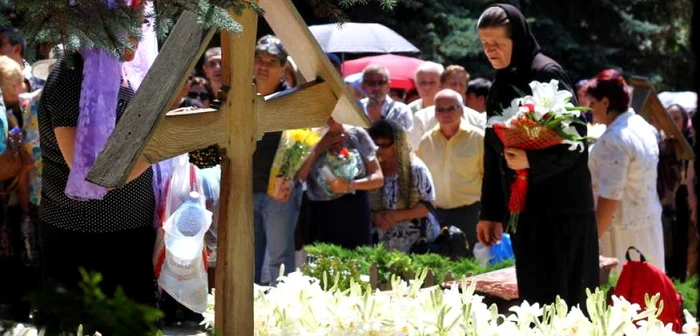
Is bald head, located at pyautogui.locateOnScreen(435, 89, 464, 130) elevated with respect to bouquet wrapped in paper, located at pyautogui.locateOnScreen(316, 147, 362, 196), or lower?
elevated

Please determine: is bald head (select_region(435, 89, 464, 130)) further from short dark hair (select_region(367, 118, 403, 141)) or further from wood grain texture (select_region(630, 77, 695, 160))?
wood grain texture (select_region(630, 77, 695, 160))

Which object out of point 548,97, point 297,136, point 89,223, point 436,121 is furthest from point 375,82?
point 89,223

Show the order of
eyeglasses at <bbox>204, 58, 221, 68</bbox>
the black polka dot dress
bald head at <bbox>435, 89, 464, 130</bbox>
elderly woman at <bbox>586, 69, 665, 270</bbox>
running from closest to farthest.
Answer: the black polka dot dress, elderly woman at <bbox>586, 69, 665, 270</bbox>, bald head at <bbox>435, 89, 464, 130</bbox>, eyeglasses at <bbox>204, 58, 221, 68</bbox>

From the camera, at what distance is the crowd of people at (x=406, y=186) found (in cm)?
494

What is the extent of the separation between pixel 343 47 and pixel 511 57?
7.23 meters

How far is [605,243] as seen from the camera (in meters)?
8.97

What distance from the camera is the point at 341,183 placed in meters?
9.11

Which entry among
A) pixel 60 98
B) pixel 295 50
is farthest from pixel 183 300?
pixel 295 50

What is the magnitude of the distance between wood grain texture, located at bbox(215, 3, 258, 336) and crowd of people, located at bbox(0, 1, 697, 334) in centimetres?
10

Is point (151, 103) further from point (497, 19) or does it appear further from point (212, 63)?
point (212, 63)

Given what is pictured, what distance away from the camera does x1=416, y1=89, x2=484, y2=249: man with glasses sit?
10273mm

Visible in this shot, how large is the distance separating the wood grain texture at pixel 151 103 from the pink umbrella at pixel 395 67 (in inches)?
448

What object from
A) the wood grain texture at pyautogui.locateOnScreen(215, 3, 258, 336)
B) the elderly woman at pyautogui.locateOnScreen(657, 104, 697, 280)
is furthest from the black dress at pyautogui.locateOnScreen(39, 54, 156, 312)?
the elderly woman at pyautogui.locateOnScreen(657, 104, 697, 280)

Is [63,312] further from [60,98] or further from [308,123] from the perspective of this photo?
[60,98]
